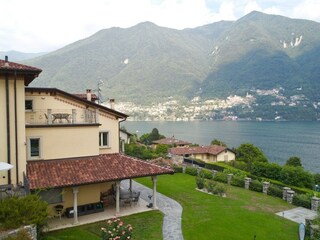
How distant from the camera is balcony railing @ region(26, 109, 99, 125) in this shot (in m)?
19.1

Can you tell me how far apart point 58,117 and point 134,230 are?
26.3ft

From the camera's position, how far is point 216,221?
1869 centimetres

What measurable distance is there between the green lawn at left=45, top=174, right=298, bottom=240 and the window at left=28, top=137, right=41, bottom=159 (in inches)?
185

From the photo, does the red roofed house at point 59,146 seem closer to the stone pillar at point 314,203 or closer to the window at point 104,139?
the window at point 104,139

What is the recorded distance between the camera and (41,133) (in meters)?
18.5

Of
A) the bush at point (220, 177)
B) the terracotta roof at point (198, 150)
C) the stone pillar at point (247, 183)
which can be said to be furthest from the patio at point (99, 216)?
the terracotta roof at point (198, 150)

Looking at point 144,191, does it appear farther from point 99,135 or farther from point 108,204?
point 99,135

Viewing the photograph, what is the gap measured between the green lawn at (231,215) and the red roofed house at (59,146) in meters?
3.48

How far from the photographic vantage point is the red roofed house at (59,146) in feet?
51.3

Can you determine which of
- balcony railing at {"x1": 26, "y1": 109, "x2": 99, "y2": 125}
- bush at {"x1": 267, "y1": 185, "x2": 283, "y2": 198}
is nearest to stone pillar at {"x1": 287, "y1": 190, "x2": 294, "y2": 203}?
bush at {"x1": 267, "y1": 185, "x2": 283, "y2": 198}

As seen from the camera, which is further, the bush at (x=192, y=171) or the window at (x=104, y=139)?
the bush at (x=192, y=171)

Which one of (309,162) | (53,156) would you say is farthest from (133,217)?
(309,162)

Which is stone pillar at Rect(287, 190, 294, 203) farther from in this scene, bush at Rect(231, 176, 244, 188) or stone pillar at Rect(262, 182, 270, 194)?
bush at Rect(231, 176, 244, 188)

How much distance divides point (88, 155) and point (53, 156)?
2.16 meters
